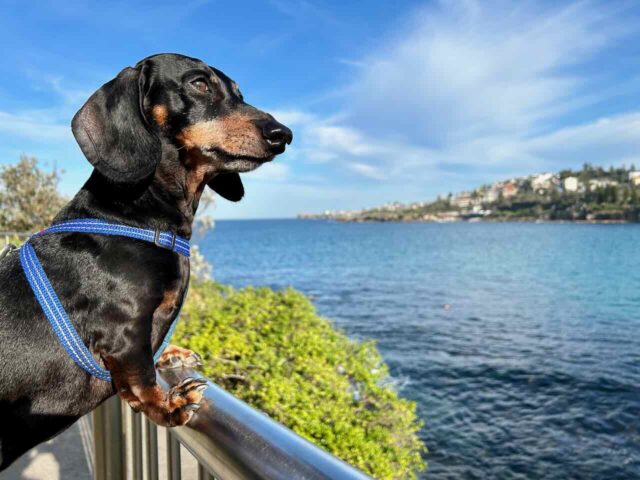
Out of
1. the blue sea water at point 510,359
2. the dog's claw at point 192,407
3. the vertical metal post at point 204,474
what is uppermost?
the dog's claw at point 192,407

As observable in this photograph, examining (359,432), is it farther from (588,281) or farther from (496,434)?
(588,281)

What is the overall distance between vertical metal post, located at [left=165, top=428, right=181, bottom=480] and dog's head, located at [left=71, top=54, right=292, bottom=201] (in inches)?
33.4

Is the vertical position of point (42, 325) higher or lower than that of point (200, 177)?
lower

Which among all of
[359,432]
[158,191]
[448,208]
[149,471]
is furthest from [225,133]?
[448,208]

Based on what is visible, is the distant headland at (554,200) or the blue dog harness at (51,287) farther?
the distant headland at (554,200)

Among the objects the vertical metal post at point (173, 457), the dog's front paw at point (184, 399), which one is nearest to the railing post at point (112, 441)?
the vertical metal post at point (173, 457)

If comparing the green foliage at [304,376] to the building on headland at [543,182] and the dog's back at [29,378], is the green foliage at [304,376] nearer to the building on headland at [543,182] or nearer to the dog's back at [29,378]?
the dog's back at [29,378]

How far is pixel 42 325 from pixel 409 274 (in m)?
43.9

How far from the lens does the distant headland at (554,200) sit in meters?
117

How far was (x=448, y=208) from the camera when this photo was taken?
182 m

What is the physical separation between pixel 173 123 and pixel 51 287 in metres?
0.71

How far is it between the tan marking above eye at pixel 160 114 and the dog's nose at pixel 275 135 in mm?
345

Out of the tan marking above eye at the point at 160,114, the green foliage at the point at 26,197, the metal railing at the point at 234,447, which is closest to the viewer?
the metal railing at the point at 234,447

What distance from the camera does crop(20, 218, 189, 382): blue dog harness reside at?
5.35ft
